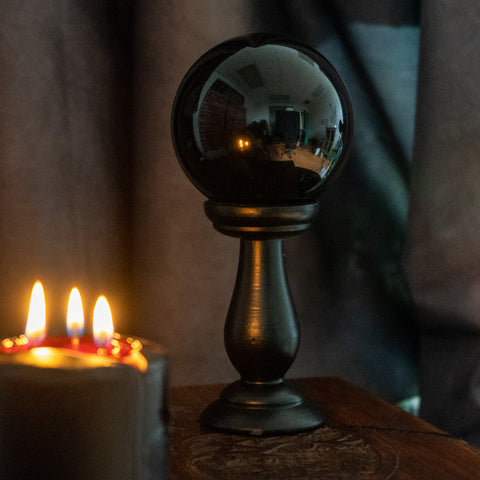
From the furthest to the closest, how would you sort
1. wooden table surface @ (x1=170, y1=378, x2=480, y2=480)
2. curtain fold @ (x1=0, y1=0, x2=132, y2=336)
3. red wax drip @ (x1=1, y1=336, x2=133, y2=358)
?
curtain fold @ (x1=0, y1=0, x2=132, y2=336)
wooden table surface @ (x1=170, y1=378, x2=480, y2=480)
red wax drip @ (x1=1, y1=336, x2=133, y2=358)

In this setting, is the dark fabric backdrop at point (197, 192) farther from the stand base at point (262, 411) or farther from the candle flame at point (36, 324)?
the candle flame at point (36, 324)

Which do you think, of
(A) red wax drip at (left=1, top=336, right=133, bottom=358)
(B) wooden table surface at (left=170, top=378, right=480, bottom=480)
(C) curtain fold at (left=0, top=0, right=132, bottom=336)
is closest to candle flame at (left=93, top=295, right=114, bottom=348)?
(A) red wax drip at (left=1, top=336, right=133, bottom=358)

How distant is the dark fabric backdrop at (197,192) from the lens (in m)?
0.96

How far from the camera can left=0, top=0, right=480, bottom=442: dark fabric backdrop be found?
0.96 metres

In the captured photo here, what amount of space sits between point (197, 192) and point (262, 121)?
0.31m

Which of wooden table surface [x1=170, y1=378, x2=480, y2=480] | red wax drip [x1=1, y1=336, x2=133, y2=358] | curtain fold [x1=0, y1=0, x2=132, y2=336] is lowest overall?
wooden table surface [x1=170, y1=378, x2=480, y2=480]

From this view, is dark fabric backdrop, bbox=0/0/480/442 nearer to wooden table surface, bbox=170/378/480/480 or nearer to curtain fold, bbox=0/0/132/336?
curtain fold, bbox=0/0/132/336

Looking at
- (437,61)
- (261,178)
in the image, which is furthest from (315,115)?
(437,61)

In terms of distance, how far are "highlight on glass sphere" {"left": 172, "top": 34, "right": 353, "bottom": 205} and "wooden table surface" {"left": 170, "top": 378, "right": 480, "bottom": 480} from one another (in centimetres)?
22

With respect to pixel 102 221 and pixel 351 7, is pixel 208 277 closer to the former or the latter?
pixel 102 221

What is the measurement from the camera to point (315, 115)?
28.9 inches

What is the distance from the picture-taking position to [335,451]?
721 mm

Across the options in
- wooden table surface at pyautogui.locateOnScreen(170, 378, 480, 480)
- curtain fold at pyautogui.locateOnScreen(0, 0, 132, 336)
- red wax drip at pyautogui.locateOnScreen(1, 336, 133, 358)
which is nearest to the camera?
red wax drip at pyautogui.locateOnScreen(1, 336, 133, 358)

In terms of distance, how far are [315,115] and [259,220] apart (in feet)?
0.35
